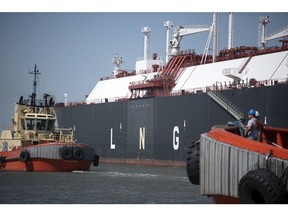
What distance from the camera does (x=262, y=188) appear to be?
9.95m

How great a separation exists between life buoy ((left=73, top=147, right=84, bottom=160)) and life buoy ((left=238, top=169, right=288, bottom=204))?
15899 mm

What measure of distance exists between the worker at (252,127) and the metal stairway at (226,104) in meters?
20.8

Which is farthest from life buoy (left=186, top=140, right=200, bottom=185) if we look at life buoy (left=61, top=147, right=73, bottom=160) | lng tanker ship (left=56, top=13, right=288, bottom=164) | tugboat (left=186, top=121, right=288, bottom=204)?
lng tanker ship (left=56, top=13, right=288, bottom=164)

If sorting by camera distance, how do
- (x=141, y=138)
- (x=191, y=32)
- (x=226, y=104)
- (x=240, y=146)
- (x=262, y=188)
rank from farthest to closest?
(x=141, y=138)
(x=191, y=32)
(x=226, y=104)
(x=240, y=146)
(x=262, y=188)

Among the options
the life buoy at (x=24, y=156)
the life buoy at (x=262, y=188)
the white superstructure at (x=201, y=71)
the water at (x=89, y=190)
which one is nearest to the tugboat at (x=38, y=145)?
the life buoy at (x=24, y=156)

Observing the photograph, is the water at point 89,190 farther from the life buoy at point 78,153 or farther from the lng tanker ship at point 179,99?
the lng tanker ship at point 179,99

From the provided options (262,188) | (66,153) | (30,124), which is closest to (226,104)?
(30,124)

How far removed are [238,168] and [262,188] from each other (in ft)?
2.62

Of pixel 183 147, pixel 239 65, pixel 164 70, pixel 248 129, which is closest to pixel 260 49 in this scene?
pixel 239 65

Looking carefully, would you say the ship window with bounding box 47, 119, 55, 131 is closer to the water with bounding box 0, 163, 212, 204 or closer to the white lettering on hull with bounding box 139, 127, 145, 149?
the water with bounding box 0, 163, 212, 204

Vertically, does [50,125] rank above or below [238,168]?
above

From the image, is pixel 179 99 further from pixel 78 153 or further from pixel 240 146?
pixel 240 146
